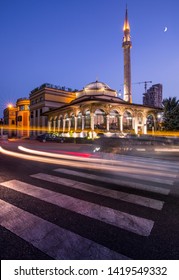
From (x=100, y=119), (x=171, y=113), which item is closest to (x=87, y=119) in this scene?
(x=100, y=119)

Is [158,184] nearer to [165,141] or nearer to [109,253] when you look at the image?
[109,253]

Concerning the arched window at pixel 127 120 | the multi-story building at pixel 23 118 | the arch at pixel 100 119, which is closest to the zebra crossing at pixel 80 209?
the arch at pixel 100 119

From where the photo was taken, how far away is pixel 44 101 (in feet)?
184

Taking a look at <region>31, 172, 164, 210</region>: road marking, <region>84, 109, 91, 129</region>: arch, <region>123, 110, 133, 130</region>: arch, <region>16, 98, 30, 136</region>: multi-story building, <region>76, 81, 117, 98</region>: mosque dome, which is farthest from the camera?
<region>16, 98, 30, 136</region>: multi-story building

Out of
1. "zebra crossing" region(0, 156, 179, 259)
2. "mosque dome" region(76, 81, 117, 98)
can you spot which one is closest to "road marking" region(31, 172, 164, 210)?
"zebra crossing" region(0, 156, 179, 259)

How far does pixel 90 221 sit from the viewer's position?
11.1 feet

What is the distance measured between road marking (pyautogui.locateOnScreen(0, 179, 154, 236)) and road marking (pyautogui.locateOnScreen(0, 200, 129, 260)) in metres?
0.75

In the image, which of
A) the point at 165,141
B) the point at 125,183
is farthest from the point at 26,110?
the point at 125,183

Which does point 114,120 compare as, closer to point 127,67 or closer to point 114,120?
point 114,120

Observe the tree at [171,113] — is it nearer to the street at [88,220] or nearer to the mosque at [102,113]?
the mosque at [102,113]

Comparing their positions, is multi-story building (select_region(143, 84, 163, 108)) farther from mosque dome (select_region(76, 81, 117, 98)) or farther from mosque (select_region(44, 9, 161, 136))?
mosque dome (select_region(76, 81, 117, 98))

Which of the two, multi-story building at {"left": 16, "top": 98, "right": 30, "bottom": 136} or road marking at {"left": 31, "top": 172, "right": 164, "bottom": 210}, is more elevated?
multi-story building at {"left": 16, "top": 98, "right": 30, "bottom": 136}

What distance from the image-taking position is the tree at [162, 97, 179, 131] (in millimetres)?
37188
